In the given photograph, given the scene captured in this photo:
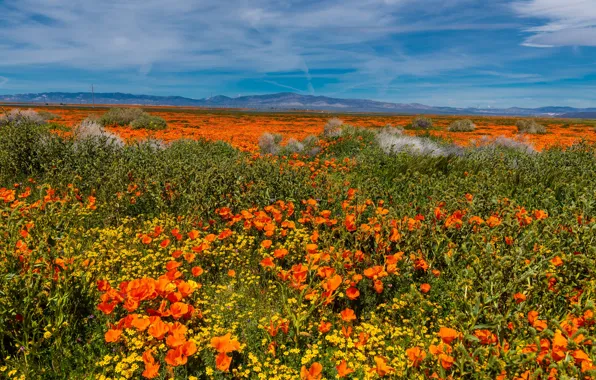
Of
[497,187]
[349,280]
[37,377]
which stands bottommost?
[37,377]

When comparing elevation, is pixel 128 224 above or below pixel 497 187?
below

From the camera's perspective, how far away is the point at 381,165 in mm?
10617

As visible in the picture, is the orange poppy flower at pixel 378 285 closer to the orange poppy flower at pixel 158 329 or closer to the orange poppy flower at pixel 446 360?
the orange poppy flower at pixel 446 360

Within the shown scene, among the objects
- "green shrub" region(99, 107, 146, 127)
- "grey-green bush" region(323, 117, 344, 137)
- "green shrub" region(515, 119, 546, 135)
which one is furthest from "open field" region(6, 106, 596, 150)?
"green shrub" region(99, 107, 146, 127)

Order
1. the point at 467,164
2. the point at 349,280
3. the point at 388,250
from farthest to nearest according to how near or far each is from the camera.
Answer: the point at 467,164 → the point at 388,250 → the point at 349,280

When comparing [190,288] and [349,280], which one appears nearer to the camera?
[190,288]

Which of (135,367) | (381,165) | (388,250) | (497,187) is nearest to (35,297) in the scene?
(135,367)

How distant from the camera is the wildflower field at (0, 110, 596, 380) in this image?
2.58m

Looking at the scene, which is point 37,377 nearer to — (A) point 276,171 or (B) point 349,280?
(B) point 349,280

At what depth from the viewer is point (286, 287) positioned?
397 cm

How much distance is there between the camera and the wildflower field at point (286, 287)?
2578 mm

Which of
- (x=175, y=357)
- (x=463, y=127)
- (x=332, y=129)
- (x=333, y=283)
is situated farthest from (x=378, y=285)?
(x=463, y=127)

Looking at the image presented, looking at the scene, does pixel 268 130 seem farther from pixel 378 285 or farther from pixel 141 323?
pixel 141 323

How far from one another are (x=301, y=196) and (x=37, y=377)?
15.1 feet
